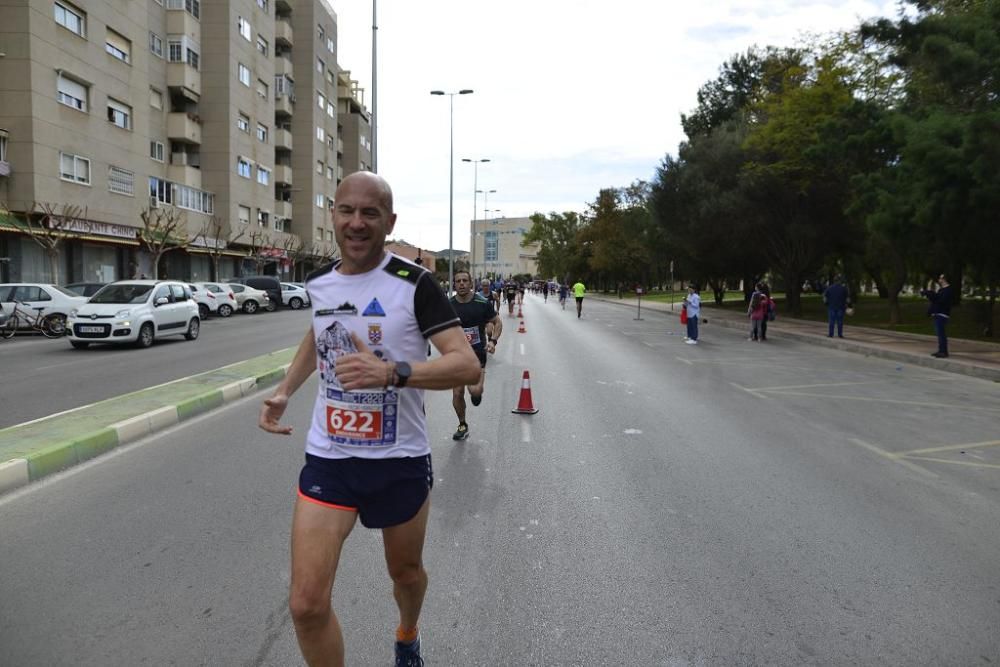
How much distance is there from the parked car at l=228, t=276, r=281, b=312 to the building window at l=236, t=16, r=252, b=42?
17458 millimetres

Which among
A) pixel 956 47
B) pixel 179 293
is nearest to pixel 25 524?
pixel 179 293

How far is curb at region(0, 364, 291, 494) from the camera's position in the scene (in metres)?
5.64

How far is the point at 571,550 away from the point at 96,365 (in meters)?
12.0

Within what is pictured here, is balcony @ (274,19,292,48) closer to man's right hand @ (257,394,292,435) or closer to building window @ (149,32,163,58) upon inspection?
building window @ (149,32,163,58)

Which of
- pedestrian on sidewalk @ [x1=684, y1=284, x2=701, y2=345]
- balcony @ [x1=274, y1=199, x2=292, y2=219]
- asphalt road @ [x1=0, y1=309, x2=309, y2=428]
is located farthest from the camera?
balcony @ [x1=274, y1=199, x2=292, y2=219]

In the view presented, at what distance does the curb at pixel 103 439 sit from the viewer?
5.64 m

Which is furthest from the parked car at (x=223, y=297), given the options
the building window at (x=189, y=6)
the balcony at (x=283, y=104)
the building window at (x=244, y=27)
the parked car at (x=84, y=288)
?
the balcony at (x=283, y=104)

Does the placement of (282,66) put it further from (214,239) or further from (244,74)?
(214,239)

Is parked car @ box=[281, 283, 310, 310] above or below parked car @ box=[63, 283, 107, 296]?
below

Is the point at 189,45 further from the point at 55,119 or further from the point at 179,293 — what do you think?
the point at 179,293

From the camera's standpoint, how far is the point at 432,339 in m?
2.46

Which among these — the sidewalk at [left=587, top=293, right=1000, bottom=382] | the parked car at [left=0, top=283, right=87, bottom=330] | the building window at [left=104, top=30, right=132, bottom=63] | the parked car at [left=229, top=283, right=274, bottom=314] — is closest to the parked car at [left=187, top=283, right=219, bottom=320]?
the parked car at [left=229, top=283, right=274, bottom=314]

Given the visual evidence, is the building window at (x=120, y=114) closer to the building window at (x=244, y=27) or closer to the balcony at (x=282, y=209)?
the building window at (x=244, y=27)

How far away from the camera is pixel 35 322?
18.7 meters
